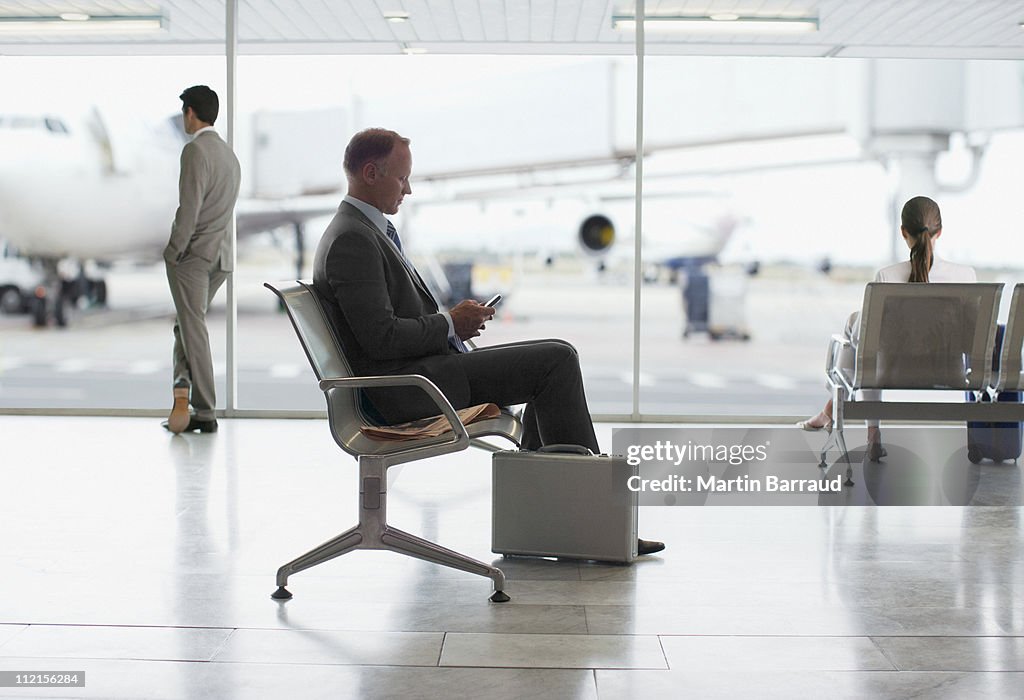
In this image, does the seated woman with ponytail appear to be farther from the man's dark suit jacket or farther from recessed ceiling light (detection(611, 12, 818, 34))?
recessed ceiling light (detection(611, 12, 818, 34))

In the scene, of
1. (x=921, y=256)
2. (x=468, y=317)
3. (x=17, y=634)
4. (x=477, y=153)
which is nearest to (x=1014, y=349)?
(x=921, y=256)

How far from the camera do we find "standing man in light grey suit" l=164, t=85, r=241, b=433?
4.77 meters

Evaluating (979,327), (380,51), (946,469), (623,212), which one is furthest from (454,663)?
(380,51)

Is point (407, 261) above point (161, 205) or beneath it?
beneath

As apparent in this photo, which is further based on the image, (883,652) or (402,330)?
(402,330)

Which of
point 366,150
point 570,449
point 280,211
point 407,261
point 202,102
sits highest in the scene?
point 202,102

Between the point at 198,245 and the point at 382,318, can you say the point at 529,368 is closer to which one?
the point at 382,318

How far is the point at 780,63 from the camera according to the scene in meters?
5.95

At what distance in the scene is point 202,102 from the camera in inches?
192

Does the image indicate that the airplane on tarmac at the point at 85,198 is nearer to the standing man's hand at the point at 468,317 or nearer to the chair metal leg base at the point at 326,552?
the standing man's hand at the point at 468,317

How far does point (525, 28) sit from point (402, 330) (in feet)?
12.3

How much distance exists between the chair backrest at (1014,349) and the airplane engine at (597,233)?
3.99 m

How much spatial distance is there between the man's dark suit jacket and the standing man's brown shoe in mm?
2569

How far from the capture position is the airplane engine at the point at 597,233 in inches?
290
